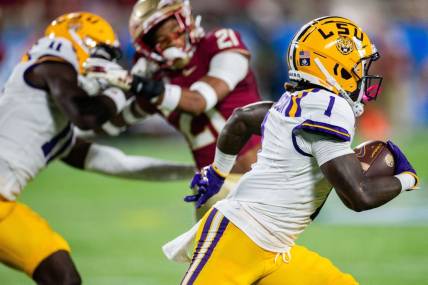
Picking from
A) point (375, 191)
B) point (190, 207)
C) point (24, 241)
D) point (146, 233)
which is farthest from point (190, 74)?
point (190, 207)

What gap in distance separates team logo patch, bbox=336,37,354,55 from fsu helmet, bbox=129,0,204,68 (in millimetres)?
1580

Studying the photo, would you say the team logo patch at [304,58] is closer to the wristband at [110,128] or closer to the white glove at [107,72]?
the white glove at [107,72]

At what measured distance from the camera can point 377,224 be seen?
8383 mm

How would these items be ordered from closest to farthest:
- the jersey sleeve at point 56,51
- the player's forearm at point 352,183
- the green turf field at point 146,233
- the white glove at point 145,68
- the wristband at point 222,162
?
the player's forearm at point 352,183 → the wristband at point 222,162 → the jersey sleeve at point 56,51 → the white glove at point 145,68 → the green turf field at point 146,233

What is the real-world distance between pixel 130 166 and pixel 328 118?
2.23 m

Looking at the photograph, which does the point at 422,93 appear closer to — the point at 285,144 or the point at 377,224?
the point at 377,224

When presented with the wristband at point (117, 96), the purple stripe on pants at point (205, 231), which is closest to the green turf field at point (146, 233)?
the wristband at point (117, 96)

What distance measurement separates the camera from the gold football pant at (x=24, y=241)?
4750mm

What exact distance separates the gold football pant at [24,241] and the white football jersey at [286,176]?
1110mm

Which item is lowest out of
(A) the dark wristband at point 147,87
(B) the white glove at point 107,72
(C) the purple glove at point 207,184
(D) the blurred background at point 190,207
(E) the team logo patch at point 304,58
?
(D) the blurred background at point 190,207

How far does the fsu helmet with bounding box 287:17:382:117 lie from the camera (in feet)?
12.9

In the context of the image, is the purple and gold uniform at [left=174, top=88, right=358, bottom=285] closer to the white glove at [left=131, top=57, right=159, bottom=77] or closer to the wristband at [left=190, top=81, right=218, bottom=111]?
the wristband at [left=190, top=81, right=218, bottom=111]

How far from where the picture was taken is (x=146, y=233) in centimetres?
815

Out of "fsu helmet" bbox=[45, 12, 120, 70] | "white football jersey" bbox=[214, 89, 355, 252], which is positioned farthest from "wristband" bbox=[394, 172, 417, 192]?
"fsu helmet" bbox=[45, 12, 120, 70]
